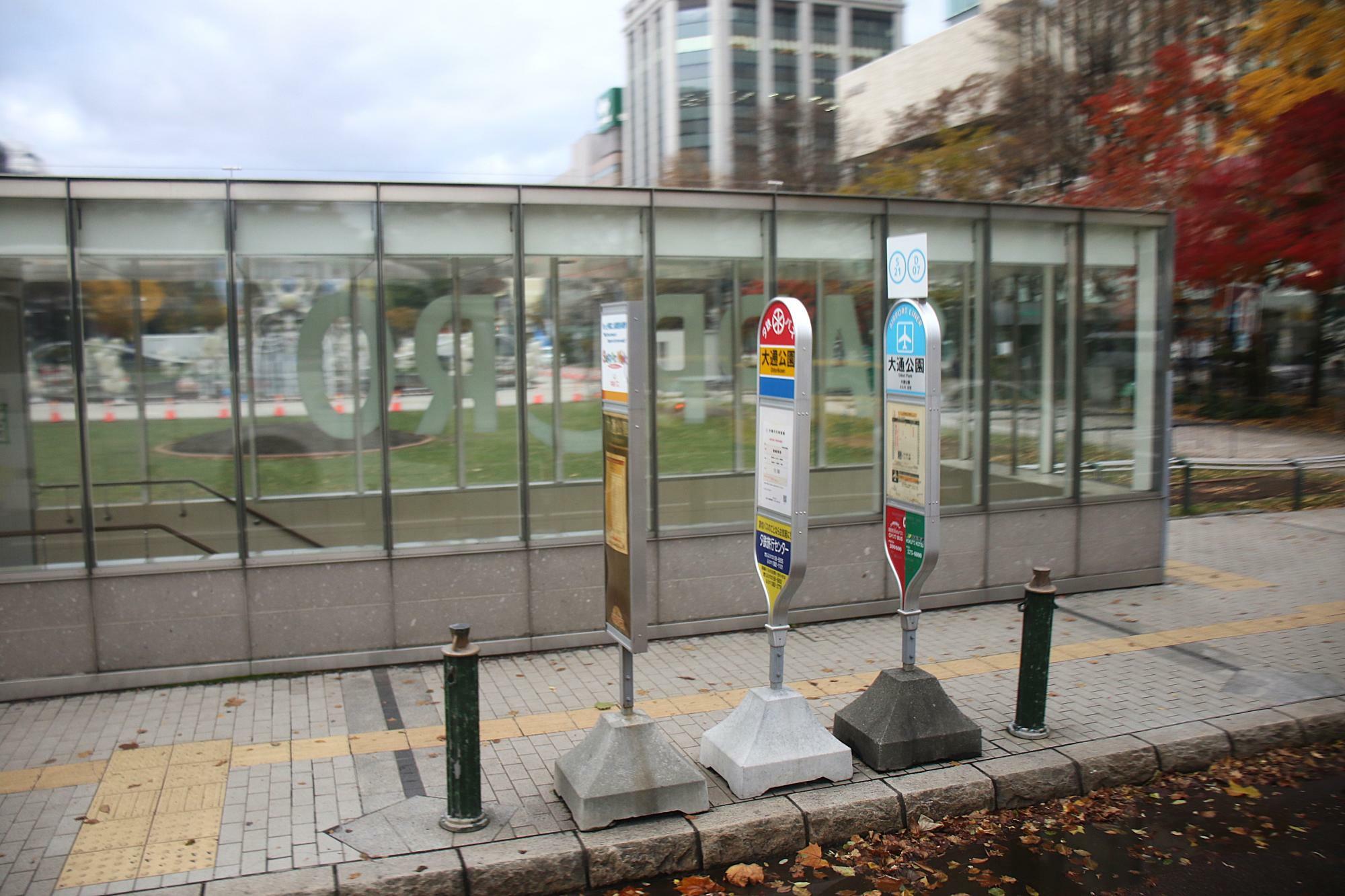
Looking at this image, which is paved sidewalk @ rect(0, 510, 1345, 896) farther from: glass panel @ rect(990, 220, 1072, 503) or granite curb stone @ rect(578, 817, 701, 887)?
glass panel @ rect(990, 220, 1072, 503)

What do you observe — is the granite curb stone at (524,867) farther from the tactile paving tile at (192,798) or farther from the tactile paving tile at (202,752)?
the tactile paving tile at (202,752)

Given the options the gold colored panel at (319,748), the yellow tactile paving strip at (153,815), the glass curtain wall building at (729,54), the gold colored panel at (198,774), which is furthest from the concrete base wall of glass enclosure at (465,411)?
the glass curtain wall building at (729,54)

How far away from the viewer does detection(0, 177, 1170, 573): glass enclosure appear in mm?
7473

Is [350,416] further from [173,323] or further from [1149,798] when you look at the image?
[1149,798]

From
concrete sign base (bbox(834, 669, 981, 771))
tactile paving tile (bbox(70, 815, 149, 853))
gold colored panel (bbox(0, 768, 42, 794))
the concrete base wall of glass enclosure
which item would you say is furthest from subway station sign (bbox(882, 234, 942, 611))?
gold colored panel (bbox(0, 768, 42, 794))

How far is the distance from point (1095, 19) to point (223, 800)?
2594cm

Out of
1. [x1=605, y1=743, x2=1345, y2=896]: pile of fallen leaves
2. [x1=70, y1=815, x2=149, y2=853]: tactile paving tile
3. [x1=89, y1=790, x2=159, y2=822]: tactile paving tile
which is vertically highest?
[x1=89, y1=790, x2=159, y2=822]: tactile paving tile

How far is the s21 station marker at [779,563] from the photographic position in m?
5.37

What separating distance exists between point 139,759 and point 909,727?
14.8 ft

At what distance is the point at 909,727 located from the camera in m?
5.93

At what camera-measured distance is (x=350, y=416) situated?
8305 mm

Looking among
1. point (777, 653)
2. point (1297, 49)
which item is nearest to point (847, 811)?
point (777, 653)

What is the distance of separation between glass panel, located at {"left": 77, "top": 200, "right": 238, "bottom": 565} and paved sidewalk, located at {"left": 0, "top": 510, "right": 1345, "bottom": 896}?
1390 millimetres

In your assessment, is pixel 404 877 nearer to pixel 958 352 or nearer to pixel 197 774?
pixel 197 774
